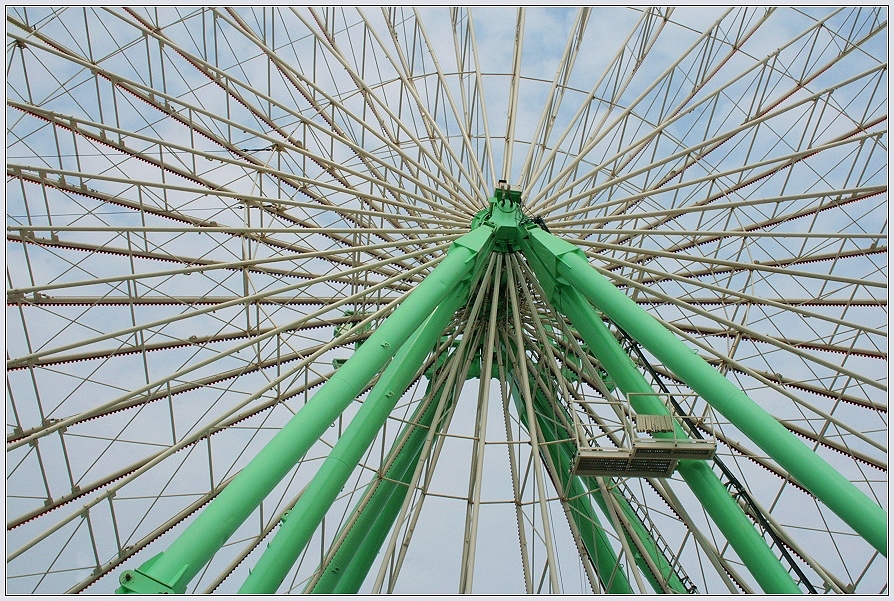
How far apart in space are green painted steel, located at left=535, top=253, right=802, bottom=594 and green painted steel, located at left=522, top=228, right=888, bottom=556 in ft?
3.80

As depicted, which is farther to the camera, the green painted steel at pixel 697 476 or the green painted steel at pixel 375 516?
the green painted steel at pixel 375 516

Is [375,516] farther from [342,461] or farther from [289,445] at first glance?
[289,445]

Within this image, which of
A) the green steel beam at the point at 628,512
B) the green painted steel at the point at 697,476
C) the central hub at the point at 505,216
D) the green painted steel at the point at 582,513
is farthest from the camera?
the green painted steel at the point at 582,513

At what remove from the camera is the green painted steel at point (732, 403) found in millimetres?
15938

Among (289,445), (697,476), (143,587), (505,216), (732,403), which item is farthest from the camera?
(505,216)

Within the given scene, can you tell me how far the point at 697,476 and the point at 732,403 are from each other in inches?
114

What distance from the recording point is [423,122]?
1169 inches

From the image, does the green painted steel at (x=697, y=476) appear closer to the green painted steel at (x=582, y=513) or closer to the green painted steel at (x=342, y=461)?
the green painted steel at (x=342, y=461)

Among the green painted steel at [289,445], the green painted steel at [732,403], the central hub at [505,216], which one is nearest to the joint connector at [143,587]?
the green painted steel at [289,445]

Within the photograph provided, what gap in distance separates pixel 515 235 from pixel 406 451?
675 cm

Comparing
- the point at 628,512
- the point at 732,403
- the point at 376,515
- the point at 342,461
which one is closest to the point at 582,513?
the point at 628,512

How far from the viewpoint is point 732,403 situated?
56.3 feet

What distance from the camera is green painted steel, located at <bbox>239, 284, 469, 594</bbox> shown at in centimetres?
1582

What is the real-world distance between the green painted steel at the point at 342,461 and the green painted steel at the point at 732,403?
296 cm
